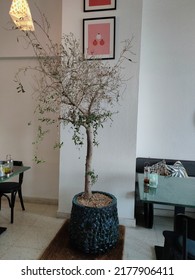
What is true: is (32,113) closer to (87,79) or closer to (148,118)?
(87,79)

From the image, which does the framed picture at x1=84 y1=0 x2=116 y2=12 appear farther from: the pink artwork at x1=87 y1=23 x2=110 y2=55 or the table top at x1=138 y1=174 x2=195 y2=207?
the table top at x1=138 y1=174 x2=195 y2=207

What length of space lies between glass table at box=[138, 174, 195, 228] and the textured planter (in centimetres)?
41

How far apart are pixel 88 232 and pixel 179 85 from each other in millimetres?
2333

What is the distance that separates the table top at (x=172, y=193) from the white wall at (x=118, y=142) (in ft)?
1.51

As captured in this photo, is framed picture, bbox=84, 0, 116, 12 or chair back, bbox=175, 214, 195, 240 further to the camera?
framed picture, bbox=84, 0, 116, 12

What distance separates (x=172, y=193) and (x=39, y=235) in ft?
5.29

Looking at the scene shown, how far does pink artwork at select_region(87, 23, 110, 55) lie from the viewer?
2609mm

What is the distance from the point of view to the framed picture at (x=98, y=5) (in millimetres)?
2582

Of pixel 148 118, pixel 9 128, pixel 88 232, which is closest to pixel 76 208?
pixel 88 232

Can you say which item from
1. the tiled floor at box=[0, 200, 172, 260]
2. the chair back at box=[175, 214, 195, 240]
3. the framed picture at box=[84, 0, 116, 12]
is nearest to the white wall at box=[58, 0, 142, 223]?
the framed picture at box=[84, 0, 116, 12]

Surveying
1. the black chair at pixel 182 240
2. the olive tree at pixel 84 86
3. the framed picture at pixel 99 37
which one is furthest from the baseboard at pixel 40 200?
the framed picture at pixel 99 37

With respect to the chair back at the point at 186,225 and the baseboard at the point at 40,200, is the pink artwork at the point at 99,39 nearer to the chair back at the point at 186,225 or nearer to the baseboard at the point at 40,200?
the chair back at the point at 186,225

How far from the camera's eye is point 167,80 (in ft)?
10.1

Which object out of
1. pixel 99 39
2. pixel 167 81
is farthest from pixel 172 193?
pixel 99 39
